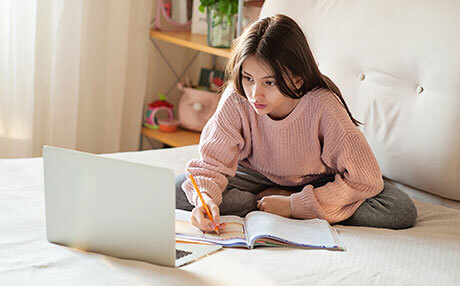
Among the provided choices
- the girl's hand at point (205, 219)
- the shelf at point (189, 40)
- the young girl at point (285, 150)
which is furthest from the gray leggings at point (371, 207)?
the shelf at point (189, 40)

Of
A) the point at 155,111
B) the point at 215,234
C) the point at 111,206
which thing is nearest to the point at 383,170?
the point at 215,234

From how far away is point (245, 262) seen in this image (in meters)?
1.07

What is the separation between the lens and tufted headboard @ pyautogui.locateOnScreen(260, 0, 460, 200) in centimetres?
149

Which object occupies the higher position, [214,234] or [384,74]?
[384,74]

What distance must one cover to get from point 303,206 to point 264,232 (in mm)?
203

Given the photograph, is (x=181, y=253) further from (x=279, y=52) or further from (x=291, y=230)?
(x=279, y=52)

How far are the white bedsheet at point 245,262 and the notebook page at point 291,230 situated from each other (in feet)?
0.10

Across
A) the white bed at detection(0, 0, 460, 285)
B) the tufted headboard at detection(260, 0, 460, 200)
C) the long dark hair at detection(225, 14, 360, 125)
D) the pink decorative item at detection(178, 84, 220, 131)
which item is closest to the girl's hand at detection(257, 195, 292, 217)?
the white bed at detection(0, 0, 460, 285)

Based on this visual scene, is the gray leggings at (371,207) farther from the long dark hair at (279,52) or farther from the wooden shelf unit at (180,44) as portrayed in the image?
the wooden shelf unit at (180,44)

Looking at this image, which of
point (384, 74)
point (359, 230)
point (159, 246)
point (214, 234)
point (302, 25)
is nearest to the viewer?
point (159, 246)

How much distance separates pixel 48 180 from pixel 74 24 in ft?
3.94

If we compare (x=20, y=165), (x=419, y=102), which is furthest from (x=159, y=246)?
(x=419, y=102)

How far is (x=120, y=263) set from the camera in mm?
1035

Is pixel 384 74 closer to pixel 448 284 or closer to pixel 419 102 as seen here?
pixel 419 102
